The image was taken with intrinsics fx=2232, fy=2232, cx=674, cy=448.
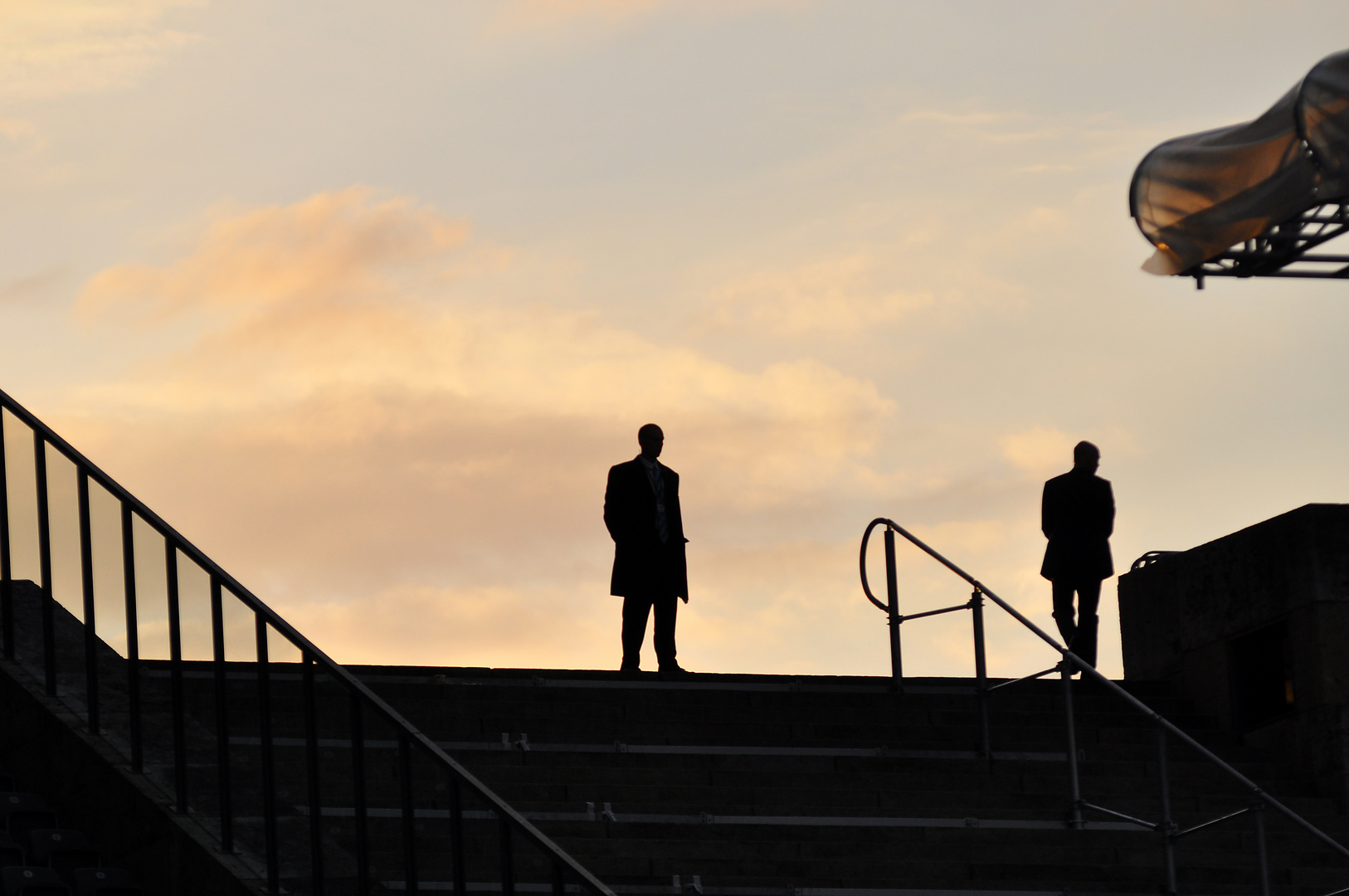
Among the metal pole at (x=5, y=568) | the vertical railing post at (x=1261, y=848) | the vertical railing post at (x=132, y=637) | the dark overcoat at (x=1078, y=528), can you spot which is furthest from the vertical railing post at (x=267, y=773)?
the dark overcoat at (x=1078, y=528)

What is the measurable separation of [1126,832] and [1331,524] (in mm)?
2824

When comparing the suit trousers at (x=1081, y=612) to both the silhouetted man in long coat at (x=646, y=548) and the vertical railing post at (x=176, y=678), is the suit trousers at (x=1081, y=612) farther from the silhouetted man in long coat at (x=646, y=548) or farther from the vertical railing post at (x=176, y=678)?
the vertical railing post at (x=176, y=678)

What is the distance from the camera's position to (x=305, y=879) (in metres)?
7.54

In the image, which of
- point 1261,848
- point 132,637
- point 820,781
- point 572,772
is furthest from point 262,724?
point 1261,848

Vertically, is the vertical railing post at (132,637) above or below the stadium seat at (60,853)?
above

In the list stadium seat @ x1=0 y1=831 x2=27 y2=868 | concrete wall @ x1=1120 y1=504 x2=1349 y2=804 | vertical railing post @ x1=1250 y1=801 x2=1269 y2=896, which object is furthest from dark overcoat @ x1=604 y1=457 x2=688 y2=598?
stadium seat @ x1=0 y1=831 x2=27 y2=868

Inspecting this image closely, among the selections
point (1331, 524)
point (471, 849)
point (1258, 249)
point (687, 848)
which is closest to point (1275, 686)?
point (1331, 524)

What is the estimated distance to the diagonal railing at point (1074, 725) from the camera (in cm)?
1037

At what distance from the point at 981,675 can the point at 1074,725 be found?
581 millimetres

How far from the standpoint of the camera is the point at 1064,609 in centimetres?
1384

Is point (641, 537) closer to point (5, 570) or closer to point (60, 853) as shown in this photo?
point (5, 570)

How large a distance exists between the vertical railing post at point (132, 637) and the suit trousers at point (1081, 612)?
22.4 feet

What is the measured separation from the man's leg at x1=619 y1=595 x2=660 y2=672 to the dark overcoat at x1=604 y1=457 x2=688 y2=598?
5 cm

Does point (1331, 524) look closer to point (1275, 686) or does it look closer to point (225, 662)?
point (1275, 686)
